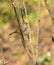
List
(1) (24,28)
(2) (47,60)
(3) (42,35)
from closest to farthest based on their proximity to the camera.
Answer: (1) (24,28)
(2) (47,60)
(3) (42,35)

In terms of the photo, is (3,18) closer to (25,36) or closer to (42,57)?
(42,57)

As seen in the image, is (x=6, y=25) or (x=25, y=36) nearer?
(x=25, y=36)

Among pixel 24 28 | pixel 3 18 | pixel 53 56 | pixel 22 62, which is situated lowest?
pixel 22 62

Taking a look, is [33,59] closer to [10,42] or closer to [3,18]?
[10,42]

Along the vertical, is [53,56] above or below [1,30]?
above

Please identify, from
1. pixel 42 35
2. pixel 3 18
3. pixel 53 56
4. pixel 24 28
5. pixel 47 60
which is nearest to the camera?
pixel 24 28

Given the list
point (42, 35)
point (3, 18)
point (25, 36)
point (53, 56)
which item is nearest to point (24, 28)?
point (25, 36)

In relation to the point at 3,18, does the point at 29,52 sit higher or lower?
higher

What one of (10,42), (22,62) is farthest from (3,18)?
(22,62)

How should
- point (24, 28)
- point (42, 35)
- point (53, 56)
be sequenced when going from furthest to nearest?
point (42, 35) → point (53, 56) → point (24, 28)
